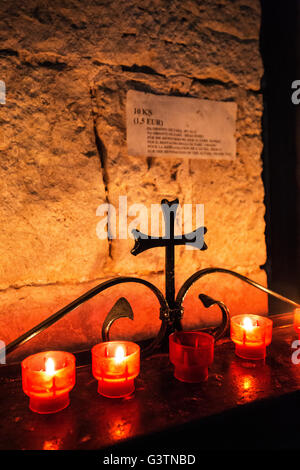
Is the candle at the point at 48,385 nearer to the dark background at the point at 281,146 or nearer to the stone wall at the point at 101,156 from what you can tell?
the stone wall at the point at 101,156

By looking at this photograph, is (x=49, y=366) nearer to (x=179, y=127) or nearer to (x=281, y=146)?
(x=179, y=127)

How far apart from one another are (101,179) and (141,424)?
810 mm

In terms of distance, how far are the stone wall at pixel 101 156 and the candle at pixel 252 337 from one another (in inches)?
12.0

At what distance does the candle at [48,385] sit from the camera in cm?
82

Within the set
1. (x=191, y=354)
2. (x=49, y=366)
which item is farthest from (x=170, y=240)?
(x=49, y=366)

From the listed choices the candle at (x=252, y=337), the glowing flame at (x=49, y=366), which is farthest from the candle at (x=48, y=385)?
the candle at (x=252, y=337)

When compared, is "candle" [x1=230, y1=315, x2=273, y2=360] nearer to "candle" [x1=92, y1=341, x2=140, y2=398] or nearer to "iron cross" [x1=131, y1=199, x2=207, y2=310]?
"iron cross" [x1=131, y1=199, x2=207, y2=310]

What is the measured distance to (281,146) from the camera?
5.34ft

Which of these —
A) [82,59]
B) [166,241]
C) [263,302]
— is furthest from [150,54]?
[263,302]

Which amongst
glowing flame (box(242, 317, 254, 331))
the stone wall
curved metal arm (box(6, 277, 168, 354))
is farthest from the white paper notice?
glowing flame (box(242, 317, 254, 331))

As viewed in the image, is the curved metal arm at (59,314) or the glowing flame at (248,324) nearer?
the curved metal arm at (59,314)

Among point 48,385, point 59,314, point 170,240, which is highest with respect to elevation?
point 170,240

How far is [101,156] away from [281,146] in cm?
94
